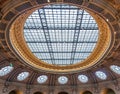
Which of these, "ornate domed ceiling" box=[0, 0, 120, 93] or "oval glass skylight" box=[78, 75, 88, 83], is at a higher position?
"ornate domed ceiling" box=[0, 0, 120, 93]

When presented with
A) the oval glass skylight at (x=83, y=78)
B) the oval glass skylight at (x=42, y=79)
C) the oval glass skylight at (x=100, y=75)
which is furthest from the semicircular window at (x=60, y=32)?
the oval glass skylight at (x=100, y=75)

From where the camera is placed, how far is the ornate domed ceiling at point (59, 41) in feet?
55.0

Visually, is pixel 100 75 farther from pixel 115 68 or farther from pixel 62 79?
pixel 62 79

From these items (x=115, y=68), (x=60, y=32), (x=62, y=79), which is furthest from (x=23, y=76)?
(x=115, y=68)

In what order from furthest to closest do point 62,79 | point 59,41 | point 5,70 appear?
point 62,79 < point 59,41 < point 5,70

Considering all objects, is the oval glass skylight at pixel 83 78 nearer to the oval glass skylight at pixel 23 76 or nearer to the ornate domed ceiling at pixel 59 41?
the ornate domed ceiling at pixel 59 41

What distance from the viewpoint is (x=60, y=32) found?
24734mm

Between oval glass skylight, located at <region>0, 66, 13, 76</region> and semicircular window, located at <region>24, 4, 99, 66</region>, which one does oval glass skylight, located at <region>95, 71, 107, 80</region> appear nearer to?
semicircular window, located at <region>24, 4, 99, 66</region>

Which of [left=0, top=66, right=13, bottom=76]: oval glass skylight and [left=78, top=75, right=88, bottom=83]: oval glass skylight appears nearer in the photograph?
[left=0, top=66, right=13, bottom=76]: oval glass skylight

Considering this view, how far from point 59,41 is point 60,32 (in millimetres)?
2318

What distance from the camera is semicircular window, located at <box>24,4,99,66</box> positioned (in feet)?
70.1

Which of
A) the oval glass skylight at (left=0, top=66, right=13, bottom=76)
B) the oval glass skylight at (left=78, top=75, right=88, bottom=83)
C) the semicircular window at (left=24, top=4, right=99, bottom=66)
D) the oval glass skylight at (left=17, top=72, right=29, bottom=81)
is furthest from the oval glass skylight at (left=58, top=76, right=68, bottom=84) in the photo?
the oval glass skylight at (left=0, top=66, right=13, bottom=76)

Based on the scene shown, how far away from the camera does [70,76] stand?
28.5 metres

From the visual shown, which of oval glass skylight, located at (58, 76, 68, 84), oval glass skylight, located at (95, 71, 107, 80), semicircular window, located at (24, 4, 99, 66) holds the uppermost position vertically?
semicircular window, located at (24, 4, 99, 66)
